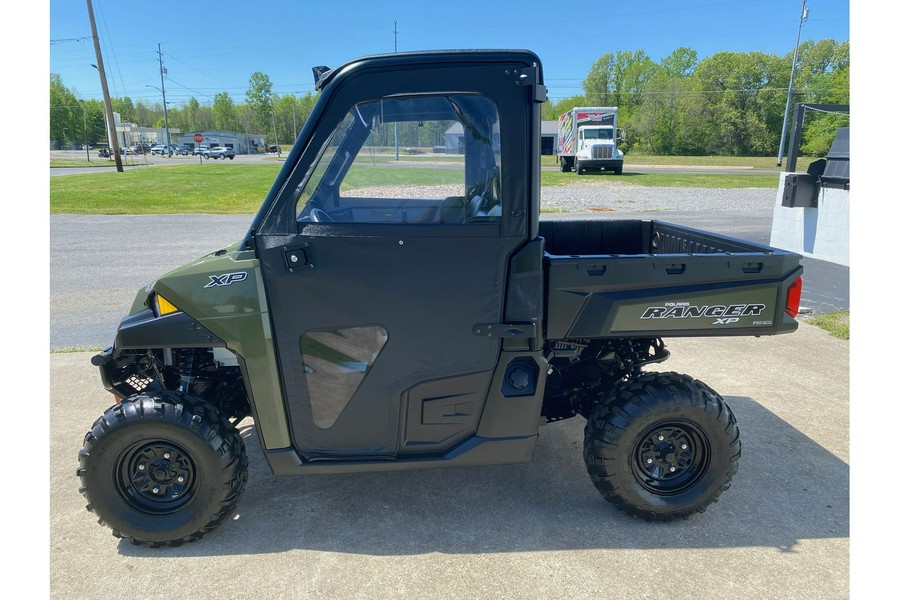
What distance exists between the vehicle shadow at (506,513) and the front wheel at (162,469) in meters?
0.15

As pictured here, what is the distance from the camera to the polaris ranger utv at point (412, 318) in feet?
8.66

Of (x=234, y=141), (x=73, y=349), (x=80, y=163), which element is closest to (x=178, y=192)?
(x=73, y=349)

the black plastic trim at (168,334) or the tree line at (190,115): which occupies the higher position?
the tree line at (190,115)

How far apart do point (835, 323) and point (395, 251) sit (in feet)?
19.3

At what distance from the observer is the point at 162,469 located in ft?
9.41

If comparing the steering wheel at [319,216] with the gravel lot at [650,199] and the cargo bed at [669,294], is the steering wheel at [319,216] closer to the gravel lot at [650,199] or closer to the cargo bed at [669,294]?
the cargo bed at [669,294]

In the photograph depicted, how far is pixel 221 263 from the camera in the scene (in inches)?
109

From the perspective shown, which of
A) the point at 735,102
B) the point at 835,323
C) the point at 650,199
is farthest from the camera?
the point at 735,102

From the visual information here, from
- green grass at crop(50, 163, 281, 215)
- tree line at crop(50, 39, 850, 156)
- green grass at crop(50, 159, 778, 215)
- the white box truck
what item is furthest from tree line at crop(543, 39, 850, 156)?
green grass at crop(50, 163, 281, 215)

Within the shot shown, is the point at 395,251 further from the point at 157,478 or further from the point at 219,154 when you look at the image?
the point at 219,154

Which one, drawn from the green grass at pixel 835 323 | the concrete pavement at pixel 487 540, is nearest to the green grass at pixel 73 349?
the concrete pavement at pixel 487 540

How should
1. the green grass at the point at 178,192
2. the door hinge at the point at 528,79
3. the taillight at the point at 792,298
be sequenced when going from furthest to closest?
the green grass at the point at 178,192, the taillight at the point at 792,298, the door hinge at the point at 528,79

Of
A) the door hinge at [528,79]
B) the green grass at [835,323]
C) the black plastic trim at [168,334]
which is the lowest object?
the green grass at [835,323]

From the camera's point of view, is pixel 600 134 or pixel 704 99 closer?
pixel 600 134
